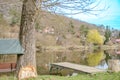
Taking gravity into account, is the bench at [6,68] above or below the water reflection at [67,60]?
above

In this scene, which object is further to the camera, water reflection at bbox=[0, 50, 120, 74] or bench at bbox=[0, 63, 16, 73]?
water reflection at bbox=[0, 50, 120, 74]

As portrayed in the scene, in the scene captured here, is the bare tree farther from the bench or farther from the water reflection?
the water reflection

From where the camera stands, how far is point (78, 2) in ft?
26.4

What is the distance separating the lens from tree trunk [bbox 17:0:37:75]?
809 cm

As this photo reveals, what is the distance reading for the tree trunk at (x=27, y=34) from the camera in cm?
809

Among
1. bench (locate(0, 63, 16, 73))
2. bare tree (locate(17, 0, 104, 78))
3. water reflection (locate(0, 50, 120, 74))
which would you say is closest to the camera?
bare tree (locate(17, 0, 104, 78))

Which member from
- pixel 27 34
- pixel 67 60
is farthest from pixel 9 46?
pixel 67 60

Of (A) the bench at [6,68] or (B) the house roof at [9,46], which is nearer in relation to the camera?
(B) the house roof at [9,46]

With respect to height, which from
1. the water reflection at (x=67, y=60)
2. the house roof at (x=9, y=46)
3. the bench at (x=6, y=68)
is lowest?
the water reflection at (x=67, y=60)

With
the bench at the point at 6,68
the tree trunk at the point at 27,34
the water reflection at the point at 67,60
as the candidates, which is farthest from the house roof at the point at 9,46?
the water reflection at the point at 67,60

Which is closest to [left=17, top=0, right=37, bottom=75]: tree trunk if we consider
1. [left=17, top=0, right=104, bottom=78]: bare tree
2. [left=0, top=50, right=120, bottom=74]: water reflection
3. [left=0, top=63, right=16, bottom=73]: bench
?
[left=17, top=0, right=104, bottom=78]: bare tree

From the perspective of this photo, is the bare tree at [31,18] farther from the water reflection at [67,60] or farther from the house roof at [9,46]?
the water reflection at [67,60]

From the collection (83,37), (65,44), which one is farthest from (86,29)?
(65,44)

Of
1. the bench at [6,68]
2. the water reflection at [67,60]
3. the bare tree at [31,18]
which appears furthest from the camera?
the water reflection at [67,60]
